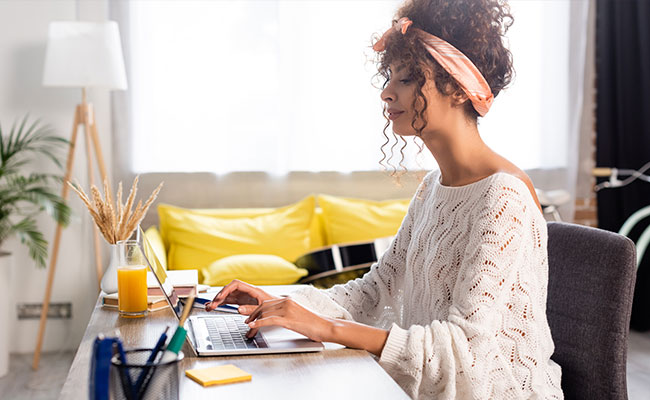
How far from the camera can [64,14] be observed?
3.61 m

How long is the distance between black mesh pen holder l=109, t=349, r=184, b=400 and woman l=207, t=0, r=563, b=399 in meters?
0.41

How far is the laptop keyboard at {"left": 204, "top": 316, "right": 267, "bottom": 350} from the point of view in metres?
1.28

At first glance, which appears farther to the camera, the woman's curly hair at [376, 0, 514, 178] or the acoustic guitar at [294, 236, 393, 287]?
the acoustic guitar at [294, 236, 393, 287]

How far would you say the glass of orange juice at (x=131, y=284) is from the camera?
61.1 inches

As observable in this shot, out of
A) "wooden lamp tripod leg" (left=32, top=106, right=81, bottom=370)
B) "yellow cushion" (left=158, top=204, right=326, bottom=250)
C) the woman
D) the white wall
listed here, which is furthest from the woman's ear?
the white wall

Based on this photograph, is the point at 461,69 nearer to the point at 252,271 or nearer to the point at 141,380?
the point at 141,380

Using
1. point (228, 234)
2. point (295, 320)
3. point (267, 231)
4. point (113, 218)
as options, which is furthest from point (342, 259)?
point (295, 320)

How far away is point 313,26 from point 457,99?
2616 mm

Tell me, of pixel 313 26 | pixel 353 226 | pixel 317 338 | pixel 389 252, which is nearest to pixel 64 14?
pixel 313 26

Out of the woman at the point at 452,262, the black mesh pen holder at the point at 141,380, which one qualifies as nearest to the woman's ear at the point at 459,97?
the woman at the point at 452,262

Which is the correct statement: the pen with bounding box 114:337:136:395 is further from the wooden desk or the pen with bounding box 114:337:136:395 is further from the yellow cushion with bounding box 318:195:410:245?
the yellow cushion with bounding box 318:195:410:245

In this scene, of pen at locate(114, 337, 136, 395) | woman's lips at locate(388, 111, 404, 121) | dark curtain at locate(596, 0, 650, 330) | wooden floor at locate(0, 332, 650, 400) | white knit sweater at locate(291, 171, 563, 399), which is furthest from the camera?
dark curtain at locate(596, 0, 650, 330)

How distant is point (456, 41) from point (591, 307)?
24.7 inches

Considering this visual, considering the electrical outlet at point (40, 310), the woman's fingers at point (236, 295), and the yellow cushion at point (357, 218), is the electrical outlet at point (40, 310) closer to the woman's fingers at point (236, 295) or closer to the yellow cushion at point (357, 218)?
the yellow cushion at point (357, 218)
